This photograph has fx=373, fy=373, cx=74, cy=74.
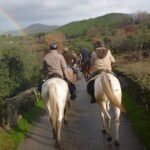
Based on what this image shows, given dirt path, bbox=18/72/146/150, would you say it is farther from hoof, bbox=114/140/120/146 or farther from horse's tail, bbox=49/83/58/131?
horse's tail, bbox=49/83/58/131

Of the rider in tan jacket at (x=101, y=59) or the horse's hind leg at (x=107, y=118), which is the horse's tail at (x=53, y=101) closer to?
the horse's hind leg at (x=107, y=118)

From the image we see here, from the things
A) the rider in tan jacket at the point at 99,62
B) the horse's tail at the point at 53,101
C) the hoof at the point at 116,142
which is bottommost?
the hoof at the point at 116,142

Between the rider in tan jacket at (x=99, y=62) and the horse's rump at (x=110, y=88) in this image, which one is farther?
the rider in tan jacket at (x=99, y=62)

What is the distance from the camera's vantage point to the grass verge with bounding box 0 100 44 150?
36.4 feet

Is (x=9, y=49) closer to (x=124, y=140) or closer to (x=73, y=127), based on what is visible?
(x=73, y=127)

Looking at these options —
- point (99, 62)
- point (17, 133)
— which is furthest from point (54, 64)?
point (17, 133)

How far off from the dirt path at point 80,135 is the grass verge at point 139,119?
0.18 meters

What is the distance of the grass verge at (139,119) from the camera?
1023 cm

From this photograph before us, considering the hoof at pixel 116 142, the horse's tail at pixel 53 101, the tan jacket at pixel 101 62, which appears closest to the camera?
the hoof at pixel 116 142

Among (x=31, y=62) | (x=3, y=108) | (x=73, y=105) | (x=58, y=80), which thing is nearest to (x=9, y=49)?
(x=31, y=62)

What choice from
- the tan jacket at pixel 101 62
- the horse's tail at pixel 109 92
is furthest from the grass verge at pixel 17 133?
the tan jacket at pixel 101 62

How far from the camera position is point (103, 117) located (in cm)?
1155

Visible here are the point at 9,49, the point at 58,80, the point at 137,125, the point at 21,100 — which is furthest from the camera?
the point at 9,49

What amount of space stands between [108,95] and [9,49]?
22.2 meters
